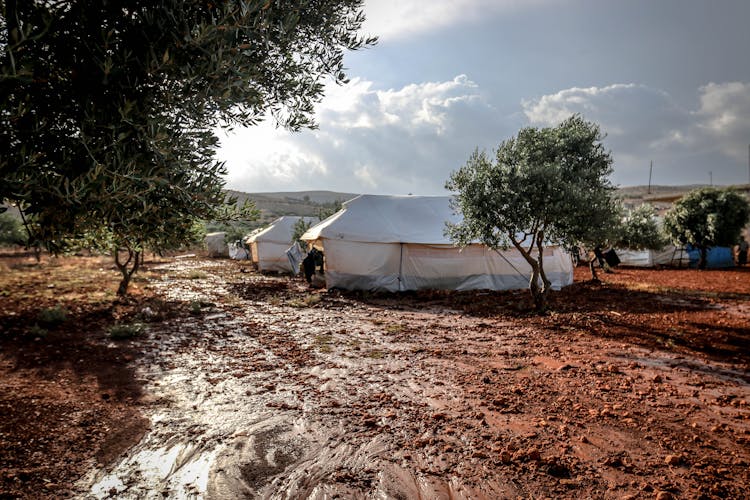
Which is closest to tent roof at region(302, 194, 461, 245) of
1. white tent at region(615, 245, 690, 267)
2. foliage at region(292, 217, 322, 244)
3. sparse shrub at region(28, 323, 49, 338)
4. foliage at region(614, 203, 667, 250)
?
foliage at region(292, 217, 322, 244)

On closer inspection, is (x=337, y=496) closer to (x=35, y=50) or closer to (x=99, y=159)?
(x=99, y=159)

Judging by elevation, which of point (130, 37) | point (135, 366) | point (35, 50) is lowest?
point (135, 366)

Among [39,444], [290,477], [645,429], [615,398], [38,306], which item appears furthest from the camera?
[38,306]

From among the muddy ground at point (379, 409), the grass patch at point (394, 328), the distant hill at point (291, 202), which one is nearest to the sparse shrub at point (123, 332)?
the muddy ground at point (379, 409)

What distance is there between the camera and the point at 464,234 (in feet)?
40.9

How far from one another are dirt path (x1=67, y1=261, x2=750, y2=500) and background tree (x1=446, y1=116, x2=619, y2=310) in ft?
10.8

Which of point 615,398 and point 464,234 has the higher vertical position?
point 464,234

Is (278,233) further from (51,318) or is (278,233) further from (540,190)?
(540,190)

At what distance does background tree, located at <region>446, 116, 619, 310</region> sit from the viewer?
10.6m

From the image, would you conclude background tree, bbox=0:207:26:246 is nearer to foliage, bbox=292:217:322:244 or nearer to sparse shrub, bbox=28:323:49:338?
foliage, bbox=292:217:322:244

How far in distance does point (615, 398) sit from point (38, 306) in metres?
15.2

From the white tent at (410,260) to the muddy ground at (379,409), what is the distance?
698 centimetres

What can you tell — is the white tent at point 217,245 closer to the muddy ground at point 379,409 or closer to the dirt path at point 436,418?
the muddy ground at point 379,409

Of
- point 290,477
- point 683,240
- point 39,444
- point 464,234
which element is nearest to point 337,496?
point 290,477
